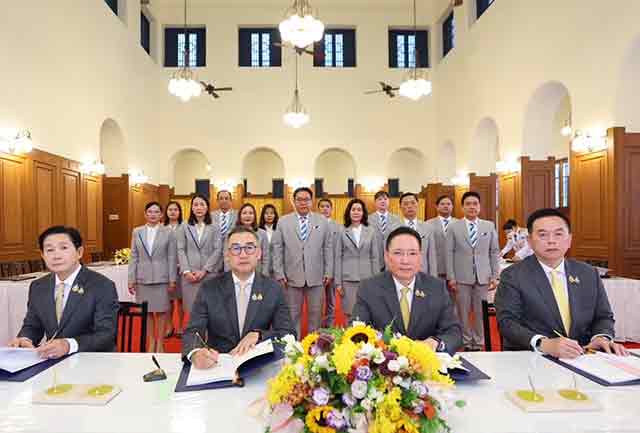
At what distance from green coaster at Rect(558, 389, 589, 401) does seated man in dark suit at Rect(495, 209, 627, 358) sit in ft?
2.19

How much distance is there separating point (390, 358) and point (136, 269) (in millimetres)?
4517

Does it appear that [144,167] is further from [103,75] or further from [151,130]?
[103,75]

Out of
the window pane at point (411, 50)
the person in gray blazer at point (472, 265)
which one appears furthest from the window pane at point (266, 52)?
the person in gray blazer at point (472, 265)

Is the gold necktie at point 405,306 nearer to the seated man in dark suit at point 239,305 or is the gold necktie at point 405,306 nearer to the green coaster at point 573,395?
the seated man in dark suit at point 239,305

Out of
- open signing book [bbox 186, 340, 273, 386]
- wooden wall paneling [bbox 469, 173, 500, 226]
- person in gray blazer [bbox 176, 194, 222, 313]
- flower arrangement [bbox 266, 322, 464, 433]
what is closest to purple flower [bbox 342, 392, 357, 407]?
flower arrangement [bbox 266, 322, 464, 433]

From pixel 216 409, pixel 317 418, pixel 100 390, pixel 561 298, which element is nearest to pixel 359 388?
pixel 317 418

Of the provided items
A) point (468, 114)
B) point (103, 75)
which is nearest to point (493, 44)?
point (468, 114)

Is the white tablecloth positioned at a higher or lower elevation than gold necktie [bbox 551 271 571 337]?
lower

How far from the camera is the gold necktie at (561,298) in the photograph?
2.46 metres

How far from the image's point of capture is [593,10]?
7.47m

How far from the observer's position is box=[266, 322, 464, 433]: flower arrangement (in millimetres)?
1227

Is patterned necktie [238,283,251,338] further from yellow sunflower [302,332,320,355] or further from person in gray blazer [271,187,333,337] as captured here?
person in gray blazer [271,187,333,337]

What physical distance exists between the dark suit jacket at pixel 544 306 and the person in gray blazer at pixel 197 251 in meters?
3.61

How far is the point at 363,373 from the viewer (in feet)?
4.06
